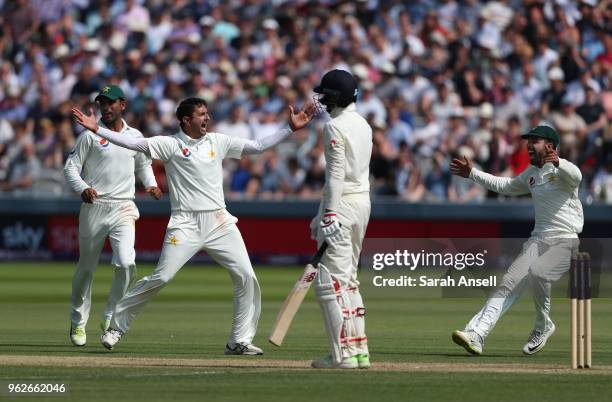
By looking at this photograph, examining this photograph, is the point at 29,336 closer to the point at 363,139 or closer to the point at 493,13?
the point at 363,139

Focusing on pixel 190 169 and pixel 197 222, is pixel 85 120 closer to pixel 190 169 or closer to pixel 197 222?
pixel 190 169

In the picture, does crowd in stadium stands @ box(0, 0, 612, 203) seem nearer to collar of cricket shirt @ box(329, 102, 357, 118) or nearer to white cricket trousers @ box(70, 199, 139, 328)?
white cricket trousers @ box(70, 199, 139, 328)

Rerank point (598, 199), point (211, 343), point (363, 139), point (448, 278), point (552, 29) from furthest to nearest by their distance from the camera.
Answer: point (552, 29) < point (598, 199) < point (211, 343) < point (448, 278) < point (363, 139)

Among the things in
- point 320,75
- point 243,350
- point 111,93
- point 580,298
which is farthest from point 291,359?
point 320,75

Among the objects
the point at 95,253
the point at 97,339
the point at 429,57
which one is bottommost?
the point at 97,339

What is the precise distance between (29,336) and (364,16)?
15597 millimetres

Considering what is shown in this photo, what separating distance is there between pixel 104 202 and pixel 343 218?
3695mm

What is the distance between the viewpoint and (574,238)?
42.6 feet

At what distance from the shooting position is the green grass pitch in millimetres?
9820

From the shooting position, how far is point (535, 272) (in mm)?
12914

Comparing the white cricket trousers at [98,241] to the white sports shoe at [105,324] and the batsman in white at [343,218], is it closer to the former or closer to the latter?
the white sports shoe at [105,324]

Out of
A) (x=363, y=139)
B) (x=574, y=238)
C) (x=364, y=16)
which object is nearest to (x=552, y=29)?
(x=364, y=16)

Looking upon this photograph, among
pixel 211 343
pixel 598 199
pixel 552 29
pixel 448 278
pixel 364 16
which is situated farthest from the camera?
pixel 364 16

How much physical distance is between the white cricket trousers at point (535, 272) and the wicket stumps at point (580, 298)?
1.59m
